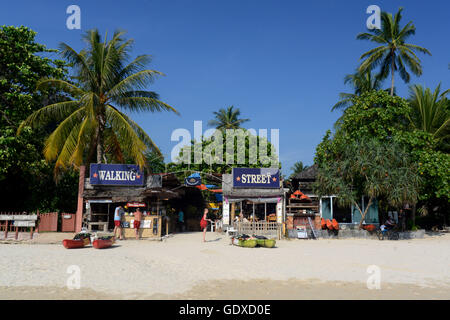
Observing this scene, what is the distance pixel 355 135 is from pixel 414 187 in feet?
14.7

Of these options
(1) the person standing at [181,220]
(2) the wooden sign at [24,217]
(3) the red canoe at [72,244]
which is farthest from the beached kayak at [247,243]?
(2) the wooden sign at [24,217]

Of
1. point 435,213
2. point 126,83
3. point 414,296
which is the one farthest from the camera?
point 435,213

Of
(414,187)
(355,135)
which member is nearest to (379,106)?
(355,135)

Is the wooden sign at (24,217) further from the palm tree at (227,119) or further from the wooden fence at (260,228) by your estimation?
the palm tree at (227,119)

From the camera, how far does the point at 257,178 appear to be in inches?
794

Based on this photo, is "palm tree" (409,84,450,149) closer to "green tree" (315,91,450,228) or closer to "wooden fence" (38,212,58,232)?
"green tree" (315,91,450,228)

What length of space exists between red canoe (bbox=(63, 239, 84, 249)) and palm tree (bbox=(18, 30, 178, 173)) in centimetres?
484

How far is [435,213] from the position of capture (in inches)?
1112

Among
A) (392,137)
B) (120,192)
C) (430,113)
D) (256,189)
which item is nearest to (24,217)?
(120,192)

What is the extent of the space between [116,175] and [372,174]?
43.4 ft

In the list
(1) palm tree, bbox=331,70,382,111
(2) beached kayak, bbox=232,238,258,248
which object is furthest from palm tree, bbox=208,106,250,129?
(2) beached kayak, bbox=232,238,258,248

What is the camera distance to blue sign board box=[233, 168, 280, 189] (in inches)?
790

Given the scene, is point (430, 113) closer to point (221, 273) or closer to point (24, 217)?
point (221, 273)

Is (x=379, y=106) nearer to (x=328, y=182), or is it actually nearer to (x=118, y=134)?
(x=328, y=182)
